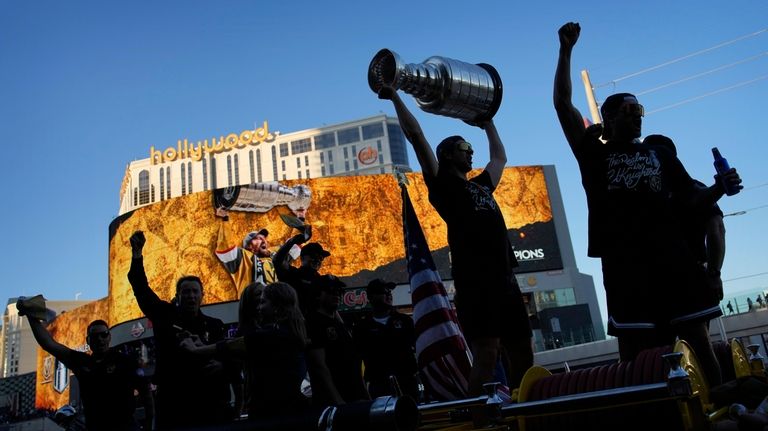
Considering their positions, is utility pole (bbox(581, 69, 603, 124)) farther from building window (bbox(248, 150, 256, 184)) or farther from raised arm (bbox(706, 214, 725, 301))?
building window (bbox(248, 150, 256, 184))

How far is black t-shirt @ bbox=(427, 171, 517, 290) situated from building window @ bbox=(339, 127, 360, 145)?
340 ft

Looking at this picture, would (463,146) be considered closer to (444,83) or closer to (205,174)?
(444,83)

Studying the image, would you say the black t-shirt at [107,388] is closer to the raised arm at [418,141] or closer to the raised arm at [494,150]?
the raised arm at [418,141]

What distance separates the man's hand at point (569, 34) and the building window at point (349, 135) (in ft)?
341

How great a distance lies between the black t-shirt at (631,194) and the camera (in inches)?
115

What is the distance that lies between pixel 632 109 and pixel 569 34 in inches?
22.2

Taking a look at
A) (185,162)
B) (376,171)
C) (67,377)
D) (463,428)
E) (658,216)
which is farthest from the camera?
(185,162)

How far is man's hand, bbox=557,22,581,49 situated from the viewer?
336cm

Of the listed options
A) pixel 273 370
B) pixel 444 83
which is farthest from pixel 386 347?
pixel 444 83

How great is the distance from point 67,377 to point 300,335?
5977 cm

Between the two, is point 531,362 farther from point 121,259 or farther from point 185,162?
point 185,162

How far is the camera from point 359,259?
1446 inches

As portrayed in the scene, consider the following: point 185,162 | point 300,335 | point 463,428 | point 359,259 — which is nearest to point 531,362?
point 463,428

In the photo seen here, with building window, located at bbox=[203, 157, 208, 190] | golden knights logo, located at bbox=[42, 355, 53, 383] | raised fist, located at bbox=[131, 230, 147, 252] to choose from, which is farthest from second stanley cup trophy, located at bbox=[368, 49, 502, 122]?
building window, located at bbox=[203, 157, 208, 190]
